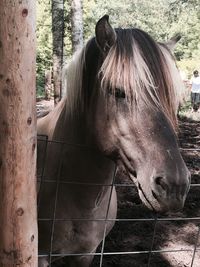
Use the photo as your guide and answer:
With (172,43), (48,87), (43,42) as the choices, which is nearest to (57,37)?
(172,43)

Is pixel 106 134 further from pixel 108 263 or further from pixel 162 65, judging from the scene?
pixel 108 263

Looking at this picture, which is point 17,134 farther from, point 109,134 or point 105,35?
point 105,35

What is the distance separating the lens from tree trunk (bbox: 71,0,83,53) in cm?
838

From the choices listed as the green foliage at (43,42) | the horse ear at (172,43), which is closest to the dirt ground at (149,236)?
the horse ear at (172,43)

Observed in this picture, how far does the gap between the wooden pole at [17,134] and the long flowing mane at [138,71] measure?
638 mm

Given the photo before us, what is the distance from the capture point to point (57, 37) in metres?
9.91

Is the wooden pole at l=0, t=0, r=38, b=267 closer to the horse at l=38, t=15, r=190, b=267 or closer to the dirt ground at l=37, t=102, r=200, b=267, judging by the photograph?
the horse at l=38, t=15, r=190, b=267

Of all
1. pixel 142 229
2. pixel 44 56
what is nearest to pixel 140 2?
pixel 44 56

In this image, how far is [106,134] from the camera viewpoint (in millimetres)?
2148

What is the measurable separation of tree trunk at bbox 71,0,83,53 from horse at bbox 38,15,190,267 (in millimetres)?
5777

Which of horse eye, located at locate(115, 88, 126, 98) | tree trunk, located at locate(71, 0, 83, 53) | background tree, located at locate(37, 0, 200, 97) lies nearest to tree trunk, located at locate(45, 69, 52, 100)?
background tree, located at locate(37, 0, 200, 97)

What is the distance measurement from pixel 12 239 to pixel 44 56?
2313 centimetres

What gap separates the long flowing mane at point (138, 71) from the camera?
6.63 ft

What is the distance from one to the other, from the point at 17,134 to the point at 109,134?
0.72 meters
